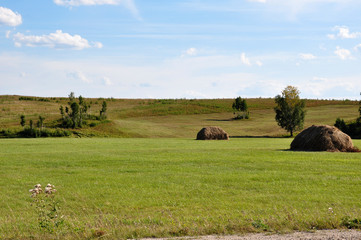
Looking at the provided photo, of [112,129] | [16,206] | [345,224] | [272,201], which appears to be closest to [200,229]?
[345,224]

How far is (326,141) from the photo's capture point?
109 ft

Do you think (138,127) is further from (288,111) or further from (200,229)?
(200,229)

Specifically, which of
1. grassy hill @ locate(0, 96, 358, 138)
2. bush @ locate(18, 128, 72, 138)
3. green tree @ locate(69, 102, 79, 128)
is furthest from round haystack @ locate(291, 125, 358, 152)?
green tree @ locate(69, 102, 79, 128)

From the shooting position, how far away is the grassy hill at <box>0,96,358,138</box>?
74.1 meters

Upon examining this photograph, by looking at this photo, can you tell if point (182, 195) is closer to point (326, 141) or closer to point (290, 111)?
point (326, 141)

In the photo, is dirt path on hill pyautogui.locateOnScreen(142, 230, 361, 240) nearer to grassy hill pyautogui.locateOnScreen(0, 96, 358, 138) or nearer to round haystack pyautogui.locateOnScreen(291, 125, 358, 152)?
round haystack pyautogui.locateOnScreen(291, 125, 358, 152)

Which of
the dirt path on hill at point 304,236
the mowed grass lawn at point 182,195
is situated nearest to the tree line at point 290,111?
the mowed grass lawn at point 182,195

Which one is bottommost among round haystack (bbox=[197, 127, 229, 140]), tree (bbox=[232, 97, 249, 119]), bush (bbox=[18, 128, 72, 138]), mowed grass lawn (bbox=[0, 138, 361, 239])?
bush (bbox=[18, 128, 72, 138])

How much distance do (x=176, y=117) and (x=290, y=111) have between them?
114 ft

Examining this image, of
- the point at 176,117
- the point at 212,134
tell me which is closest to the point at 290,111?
the point at 212,134

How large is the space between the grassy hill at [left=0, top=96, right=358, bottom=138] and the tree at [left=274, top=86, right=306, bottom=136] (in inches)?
99.7

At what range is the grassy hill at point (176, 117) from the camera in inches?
2916

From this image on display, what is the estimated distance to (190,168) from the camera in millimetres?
22219

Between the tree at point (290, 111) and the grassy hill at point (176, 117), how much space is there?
2.53 metres
